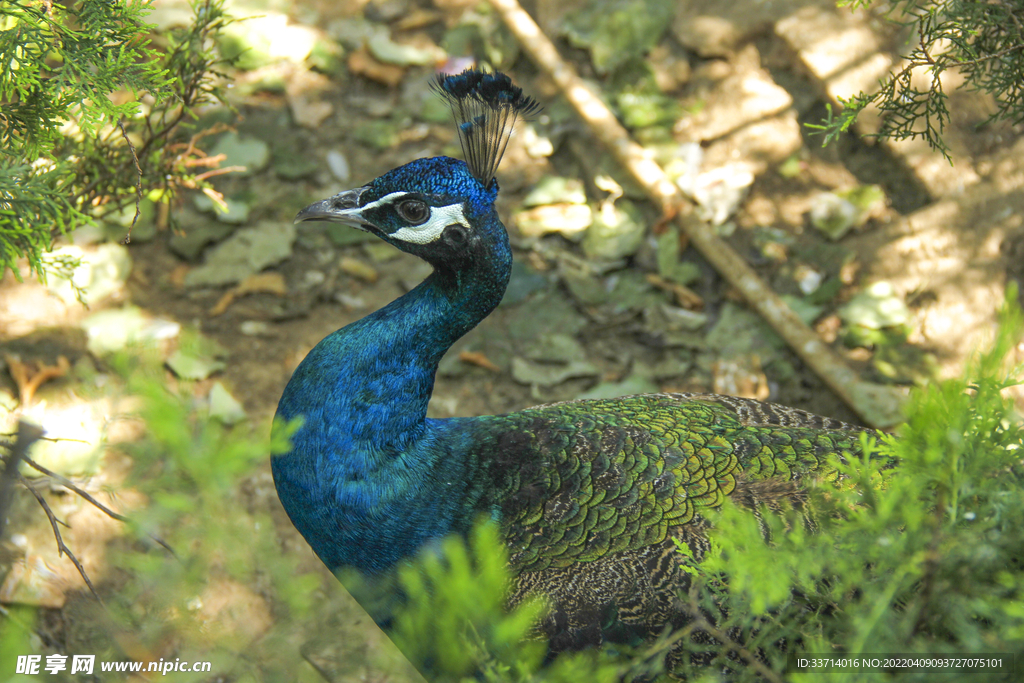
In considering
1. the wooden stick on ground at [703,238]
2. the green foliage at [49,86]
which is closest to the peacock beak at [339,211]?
the green foliage at [49,86]

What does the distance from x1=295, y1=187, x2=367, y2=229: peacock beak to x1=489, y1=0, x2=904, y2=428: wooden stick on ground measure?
212 centimetres

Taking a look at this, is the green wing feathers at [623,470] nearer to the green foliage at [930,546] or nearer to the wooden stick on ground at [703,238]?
the green foliage at [930,546]

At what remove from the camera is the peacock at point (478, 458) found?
69.6 inches

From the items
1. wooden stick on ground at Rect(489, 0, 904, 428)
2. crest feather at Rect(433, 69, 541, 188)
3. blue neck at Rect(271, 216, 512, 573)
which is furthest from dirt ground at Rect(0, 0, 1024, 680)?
crest feather at Rect(433, 69, 541, 188)

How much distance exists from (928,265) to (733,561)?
3.12 metres

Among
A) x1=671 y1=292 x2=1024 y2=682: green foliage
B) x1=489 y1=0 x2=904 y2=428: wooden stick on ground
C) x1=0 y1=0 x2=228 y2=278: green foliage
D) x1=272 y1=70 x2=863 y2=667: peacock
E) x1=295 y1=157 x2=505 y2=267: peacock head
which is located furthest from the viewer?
x1=489 y1=0 x2=904 y2=428: wooden stick on ground

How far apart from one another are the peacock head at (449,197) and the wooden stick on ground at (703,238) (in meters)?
1.85

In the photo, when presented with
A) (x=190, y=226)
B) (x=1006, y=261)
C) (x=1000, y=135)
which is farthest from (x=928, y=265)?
(x=190, y=226)

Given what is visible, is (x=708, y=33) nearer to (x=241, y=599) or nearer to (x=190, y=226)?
(x=190, y=226)

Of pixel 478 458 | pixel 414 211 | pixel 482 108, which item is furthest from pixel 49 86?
pixel 478 458

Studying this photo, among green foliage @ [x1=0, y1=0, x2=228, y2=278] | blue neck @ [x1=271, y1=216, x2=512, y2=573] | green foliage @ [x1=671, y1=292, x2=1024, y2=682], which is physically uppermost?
green foliage @ [x1=0, y1=0, x2=228, y2=278]

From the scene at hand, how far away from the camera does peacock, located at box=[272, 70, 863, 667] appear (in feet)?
5.80

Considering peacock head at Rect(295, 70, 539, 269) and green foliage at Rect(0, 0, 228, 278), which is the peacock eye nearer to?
peacock head at Rect(295, 70, 539, 269)

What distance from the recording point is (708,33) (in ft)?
13.4
